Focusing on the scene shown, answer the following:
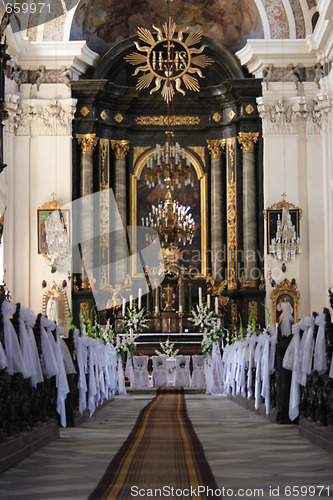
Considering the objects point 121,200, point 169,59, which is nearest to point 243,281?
point 121,200

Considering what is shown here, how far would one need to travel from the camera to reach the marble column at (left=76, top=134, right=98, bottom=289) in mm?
21781

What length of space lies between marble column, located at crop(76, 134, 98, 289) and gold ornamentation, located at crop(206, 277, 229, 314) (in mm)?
3086

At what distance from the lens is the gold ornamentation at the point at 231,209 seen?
71.8 ft

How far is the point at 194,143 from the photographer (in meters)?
23.1

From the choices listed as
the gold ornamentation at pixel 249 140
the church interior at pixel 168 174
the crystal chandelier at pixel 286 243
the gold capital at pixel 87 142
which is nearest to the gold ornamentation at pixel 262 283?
the church interior at pixel 168 174

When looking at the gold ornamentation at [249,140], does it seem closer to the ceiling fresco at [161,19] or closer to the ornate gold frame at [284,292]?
the ceiling fresco at [161,19]

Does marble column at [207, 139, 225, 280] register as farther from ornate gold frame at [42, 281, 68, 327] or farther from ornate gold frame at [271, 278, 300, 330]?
ornate gold frame at [42, 281, 68, 327]

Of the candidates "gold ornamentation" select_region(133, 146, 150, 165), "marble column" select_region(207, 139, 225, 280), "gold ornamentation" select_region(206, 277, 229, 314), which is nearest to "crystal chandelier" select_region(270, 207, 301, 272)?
"gold ornamentation" select_region(206, 277, 229, 314)

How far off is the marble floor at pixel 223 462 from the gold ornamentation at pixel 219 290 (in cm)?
1124

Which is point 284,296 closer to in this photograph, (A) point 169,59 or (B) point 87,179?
(B) point 87,179

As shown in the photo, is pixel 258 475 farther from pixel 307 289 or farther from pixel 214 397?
pixel 307 289

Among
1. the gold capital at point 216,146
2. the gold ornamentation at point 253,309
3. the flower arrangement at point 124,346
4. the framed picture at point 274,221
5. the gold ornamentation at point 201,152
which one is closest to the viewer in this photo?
the flower arrangement at point 124,346

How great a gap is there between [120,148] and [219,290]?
181 inches

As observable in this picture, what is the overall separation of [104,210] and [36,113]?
3.02m
